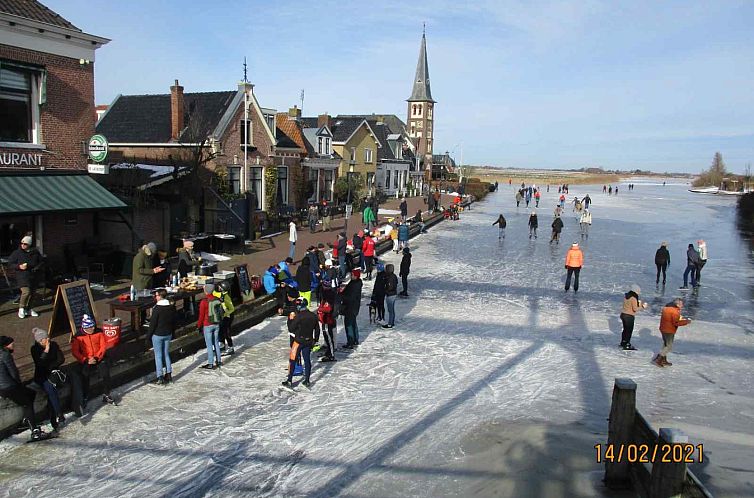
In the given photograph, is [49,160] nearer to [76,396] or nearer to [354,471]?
[76,396]

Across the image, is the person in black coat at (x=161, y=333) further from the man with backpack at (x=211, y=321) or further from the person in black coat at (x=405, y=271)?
the person in black coat at (x=405, y=271)

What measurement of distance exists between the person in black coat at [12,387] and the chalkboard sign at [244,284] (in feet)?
20.6

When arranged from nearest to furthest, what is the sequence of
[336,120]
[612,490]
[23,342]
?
[612,490] < [23,342] < [336,120]

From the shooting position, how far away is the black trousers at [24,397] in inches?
294

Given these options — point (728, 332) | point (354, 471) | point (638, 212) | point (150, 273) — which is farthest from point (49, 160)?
point (638, 212)

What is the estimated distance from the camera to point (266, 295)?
14.8m

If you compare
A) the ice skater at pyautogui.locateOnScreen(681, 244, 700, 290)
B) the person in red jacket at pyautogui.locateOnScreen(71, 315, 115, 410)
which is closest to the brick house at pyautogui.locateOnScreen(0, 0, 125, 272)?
the person in red jacket at pyautogui.locateOnScreen(71, 315, 115, 410)

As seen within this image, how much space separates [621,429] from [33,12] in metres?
15.2

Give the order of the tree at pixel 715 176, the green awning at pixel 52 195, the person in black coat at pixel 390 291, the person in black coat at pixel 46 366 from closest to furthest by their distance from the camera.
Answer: the person in black coat at pixel 46 366 → the green awning at pixel 52 195 → the person in black coat at pixel 390 291 → the tree at pixel 715 176

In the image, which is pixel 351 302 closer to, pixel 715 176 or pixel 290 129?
pixel 290 129

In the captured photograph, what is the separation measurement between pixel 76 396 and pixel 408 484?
4.94 metres

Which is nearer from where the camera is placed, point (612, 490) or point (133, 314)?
point (612, 490)

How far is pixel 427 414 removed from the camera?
9.15 metres
